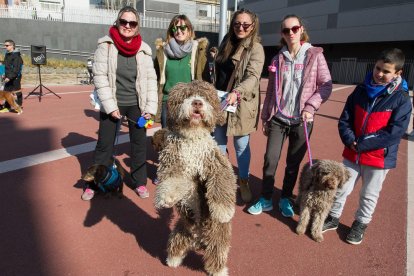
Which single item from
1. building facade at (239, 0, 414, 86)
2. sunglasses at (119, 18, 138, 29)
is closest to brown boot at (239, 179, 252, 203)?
sunglasses at (119, 18, 138, 29)

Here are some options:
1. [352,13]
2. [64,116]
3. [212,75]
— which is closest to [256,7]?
[352,13]

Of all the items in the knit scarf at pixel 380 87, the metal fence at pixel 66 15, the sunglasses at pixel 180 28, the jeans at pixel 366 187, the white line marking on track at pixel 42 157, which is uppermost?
the metal fence at pixel 66 15

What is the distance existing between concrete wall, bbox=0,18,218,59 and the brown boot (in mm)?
27082


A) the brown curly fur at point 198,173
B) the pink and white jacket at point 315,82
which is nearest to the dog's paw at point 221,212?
the brown curly fur at point 198,173

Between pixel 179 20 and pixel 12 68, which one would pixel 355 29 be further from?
pixel 179 20

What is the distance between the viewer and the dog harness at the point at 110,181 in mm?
4070

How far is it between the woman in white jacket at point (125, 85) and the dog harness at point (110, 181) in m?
0.17

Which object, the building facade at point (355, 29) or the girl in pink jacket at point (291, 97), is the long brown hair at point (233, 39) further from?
the building facade at point (355, 29)

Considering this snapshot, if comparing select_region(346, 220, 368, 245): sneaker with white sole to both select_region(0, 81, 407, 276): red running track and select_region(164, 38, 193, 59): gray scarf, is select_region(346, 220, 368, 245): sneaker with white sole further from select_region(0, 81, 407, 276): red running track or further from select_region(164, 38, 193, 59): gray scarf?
select_region(164, 38, 193, 59): gray scarf

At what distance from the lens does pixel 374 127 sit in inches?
126

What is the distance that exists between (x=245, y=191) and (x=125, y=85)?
2103mm

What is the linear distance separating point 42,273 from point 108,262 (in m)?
0.56

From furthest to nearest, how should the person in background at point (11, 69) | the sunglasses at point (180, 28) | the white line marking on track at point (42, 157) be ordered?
the person in background at point (11, 69), the white line marking on track at point (42, 157), the sunglasses at point (180, 28)

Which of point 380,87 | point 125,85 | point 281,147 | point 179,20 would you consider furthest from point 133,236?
point 380,87
